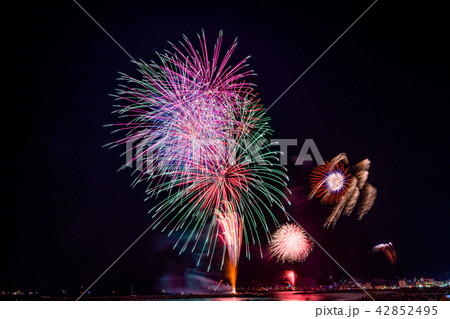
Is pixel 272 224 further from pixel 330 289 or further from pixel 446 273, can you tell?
pixel 446 273

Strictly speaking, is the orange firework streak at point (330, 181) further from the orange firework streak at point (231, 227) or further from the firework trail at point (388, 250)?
the firework trail at point (388, 250)

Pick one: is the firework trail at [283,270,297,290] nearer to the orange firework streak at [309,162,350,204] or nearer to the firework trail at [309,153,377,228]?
the firework trail at [309,153,377,228]

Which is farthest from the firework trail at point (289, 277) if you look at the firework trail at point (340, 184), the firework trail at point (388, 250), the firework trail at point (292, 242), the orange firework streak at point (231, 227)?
the orange firework streak at point (231, 227)

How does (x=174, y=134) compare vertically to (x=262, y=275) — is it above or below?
above

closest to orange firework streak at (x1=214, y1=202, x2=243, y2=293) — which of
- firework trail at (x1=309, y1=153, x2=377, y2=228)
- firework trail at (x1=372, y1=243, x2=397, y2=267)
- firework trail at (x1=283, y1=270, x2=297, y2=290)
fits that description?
firework trail at (x1=309, y1=153, x2=377, y2=228)

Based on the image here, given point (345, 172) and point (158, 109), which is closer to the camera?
point (158, 109)

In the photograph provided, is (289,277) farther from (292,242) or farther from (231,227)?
(231,227)
